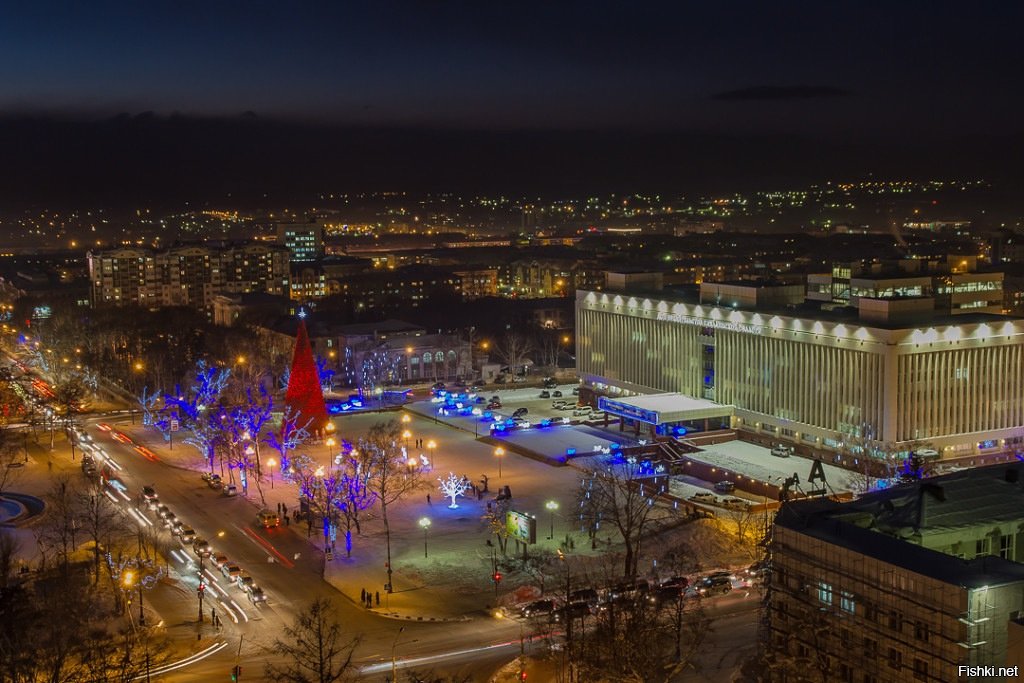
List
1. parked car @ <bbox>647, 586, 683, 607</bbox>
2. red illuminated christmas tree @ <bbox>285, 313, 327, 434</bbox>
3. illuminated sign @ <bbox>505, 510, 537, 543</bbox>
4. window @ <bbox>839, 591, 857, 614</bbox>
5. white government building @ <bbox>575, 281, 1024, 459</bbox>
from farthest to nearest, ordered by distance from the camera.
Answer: red illuminated christmas tree @ <bbox>285, 313, 327, 434</bbox> → white government building @ <bbox>575, 281, 1024, 459</bbox> → illuminated sign @ <bbox>505, 510, 537, 543</bbox> → parked car @ <bbox>647, 586, 683, 607</bbox> → window @ <bbox>839, 591, 857, 614</bbox>

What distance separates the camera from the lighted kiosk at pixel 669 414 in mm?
59062

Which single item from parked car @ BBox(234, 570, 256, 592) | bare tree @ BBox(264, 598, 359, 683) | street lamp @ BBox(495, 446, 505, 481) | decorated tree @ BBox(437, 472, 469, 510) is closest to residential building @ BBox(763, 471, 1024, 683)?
bare tree @ BBox(264, 598, 359, 683)

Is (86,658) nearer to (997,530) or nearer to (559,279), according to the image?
(997,530)

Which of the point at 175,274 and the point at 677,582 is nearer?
the point at 677,582

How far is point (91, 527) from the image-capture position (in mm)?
41312

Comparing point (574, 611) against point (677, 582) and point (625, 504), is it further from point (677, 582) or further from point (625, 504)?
point (625, 504)

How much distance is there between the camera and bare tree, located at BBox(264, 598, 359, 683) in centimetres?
2672

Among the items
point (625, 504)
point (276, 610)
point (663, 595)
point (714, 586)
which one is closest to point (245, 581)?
point (276, 610)

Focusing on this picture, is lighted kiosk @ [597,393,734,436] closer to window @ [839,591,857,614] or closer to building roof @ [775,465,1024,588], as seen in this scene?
building roof @ [775,465,1024,588]

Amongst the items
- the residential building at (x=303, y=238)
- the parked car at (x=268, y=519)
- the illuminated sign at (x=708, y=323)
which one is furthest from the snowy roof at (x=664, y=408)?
the residential building at (x=303, y=238)

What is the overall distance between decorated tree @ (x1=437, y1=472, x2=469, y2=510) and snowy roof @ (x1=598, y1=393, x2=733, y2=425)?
520 inches

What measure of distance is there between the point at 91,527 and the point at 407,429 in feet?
75.6

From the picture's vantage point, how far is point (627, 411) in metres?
60.2

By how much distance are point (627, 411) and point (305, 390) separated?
644 inches
